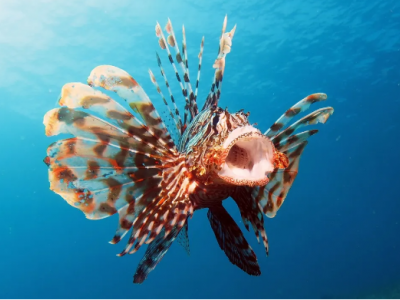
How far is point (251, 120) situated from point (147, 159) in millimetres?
28825

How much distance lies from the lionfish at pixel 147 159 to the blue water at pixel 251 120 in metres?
15.4

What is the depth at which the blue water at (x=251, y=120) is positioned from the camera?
1753 centimetres

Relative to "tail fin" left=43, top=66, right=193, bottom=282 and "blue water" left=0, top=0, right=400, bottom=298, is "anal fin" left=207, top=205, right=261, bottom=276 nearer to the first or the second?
"tail fin" left=43, top=66, right=193, bottom=282

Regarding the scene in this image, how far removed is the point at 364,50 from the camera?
72.6 feet

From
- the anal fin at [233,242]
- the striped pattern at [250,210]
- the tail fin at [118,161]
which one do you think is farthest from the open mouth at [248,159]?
the anal fin at [233,242]

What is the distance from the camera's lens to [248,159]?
2.64m

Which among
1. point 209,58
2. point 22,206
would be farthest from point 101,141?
point 22,206

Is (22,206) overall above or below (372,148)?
above

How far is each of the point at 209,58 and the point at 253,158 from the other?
1866 cm

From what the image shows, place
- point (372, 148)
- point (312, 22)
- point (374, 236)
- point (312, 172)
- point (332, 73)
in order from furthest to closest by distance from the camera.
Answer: point (374, 236) → point (312, 172) → point (372, 148) → point (332, 73) → point (312, 22)

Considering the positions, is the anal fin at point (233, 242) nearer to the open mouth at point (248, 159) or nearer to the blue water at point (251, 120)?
the open mouth at point (248, 159)

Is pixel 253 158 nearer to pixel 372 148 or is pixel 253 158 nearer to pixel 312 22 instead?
pixel 312 22

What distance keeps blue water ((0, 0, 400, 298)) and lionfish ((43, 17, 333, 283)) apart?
15.4 meters

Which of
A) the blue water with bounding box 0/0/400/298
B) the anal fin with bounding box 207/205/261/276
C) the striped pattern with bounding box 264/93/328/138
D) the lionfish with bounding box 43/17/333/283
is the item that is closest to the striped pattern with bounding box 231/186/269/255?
the lionfish with bounding box 43/17/333/283
